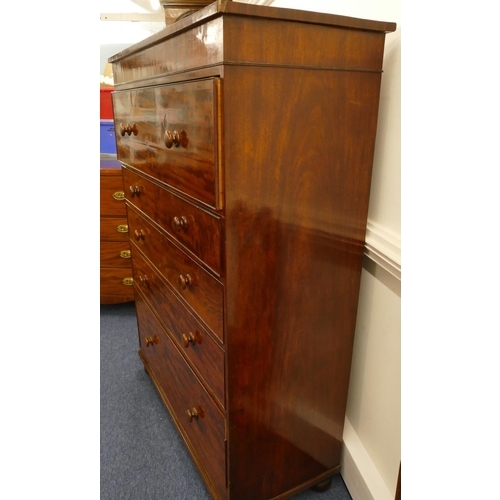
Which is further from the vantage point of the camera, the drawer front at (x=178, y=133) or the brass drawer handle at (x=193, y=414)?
the brass drawer handle at (x=193, y=414)

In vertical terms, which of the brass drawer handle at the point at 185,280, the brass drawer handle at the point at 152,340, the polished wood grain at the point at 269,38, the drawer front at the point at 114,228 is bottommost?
the brass drawer handle at the point at 152,340

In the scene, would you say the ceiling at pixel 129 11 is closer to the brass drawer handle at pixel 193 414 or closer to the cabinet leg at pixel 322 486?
the brass drawer handle at pixel 193 414

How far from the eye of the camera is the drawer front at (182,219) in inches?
34.4

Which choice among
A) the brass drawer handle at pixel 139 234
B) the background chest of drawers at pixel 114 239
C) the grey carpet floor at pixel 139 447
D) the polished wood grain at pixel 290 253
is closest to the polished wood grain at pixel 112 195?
the background chest of drawers at pixel 114 239

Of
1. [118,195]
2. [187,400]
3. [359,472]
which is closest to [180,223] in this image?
[187,400]

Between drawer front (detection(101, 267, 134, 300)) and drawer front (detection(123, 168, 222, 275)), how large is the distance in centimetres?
92

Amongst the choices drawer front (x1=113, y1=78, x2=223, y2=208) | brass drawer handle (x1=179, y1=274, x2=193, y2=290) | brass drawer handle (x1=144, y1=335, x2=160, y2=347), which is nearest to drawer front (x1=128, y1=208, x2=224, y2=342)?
brass drawer handle (x1=179, y1=274, x2=193, y2=290)

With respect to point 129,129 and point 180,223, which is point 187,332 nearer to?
point 180,223

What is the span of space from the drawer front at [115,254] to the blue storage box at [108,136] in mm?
550

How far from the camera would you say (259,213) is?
0.85m

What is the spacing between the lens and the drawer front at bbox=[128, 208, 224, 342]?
933 millimetres
